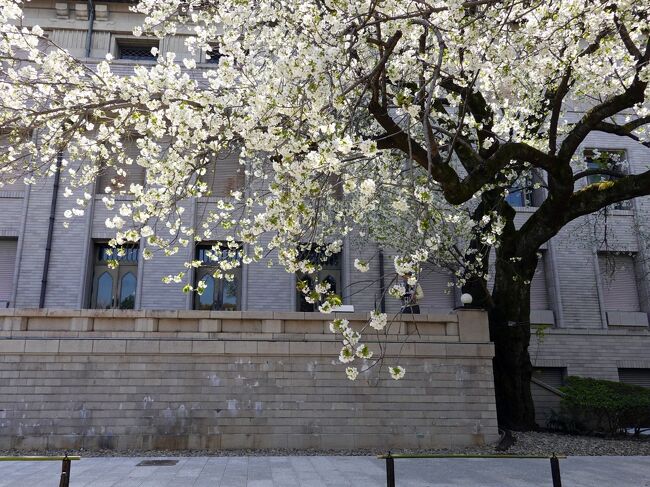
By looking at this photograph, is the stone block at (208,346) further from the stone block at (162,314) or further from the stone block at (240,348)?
the stone block at (162,314)

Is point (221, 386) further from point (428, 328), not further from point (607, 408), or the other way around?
point (607, 408)

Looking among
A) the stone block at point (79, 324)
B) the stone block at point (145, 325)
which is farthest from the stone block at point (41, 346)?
the stone block at point (145, 325)

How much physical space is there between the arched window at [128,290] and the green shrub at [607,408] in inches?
466

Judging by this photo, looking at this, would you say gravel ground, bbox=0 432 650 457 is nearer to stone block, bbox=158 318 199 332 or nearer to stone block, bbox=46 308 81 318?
stone block, bbox=158 318 199 332

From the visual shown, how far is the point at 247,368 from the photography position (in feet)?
38.3

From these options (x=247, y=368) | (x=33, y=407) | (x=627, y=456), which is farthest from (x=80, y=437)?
(x=627, y=456)

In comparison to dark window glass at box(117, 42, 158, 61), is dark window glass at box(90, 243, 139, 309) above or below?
below

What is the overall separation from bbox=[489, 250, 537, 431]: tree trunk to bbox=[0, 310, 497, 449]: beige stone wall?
108cm

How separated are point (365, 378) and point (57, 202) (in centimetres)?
1082

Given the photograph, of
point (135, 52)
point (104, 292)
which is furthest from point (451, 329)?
point (135, 52)

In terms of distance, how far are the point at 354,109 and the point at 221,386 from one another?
21.9 feet

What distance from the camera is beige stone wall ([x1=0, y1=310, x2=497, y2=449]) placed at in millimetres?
11172

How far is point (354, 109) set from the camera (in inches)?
285

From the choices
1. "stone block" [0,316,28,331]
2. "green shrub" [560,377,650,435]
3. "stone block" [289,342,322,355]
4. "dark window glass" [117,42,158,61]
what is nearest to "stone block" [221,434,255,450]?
"stone block" [289,342,322,355]
